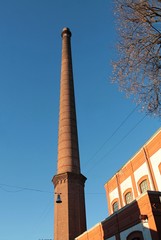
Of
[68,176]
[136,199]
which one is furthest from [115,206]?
[136,199]

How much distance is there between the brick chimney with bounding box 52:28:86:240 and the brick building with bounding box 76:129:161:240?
1813mm

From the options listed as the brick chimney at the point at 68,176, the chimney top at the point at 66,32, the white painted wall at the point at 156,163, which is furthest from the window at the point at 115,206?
the chimney top at the point at 66,32

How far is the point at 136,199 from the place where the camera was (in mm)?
14867

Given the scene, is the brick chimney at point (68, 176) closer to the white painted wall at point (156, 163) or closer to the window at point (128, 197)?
the window at point (128, 197)

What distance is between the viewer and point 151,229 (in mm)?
13469

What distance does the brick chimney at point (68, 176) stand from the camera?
22.2 metres

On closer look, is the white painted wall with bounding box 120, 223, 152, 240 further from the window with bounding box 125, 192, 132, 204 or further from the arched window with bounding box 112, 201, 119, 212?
the arched window with bounding box 112, 201, 119, 212

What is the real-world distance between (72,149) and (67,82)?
7962mm

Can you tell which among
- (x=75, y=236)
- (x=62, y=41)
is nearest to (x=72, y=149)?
(x=75, y=236)

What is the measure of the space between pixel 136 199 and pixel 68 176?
1000 centimetres

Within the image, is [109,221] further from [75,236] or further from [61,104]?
[61,104]

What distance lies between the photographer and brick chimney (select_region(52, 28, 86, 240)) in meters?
22.2

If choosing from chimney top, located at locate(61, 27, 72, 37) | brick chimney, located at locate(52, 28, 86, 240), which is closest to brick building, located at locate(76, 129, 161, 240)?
brick chimney, located at locate(52, 28, 86, 240)

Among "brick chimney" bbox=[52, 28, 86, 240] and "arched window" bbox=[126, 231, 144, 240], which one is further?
"brick chimney" bbox=[52, 28, 86, 240]
